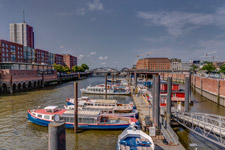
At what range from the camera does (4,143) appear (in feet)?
59.3

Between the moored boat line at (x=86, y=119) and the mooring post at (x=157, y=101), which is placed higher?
the mooring post at (x=157, y=101)

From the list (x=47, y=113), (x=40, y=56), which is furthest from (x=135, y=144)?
(x=40, y=56)

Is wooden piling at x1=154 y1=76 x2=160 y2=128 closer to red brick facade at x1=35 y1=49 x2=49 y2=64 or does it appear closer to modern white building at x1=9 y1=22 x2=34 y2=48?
red brick facade at x1=35 y1=49 x2=49 y2=64

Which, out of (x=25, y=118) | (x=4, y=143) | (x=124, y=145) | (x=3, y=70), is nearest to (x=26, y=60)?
(x=3, y=70)

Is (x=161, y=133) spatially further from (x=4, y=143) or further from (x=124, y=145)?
(x=4, y=143)

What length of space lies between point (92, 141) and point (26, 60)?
104m

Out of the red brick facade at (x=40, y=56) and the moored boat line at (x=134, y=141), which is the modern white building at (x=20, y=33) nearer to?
the red brick facade at (x=40, y=56)

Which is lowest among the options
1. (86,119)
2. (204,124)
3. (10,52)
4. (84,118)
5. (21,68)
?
(86,119)

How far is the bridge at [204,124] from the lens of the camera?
14.7m

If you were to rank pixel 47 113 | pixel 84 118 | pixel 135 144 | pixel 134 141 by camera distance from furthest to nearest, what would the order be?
pixel 47 113 < pixel 84 118 < pixel 134 141 < pixel 135 144

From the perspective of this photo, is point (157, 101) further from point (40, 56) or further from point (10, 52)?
point (40, 56)

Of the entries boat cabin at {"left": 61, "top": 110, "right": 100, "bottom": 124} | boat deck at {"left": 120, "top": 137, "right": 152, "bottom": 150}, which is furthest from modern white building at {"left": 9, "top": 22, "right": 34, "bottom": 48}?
boat deck at {"left": 120, "top": 137, "right": 152, "bottom": 150}

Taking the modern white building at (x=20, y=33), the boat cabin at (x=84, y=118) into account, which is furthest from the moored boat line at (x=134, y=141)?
the modern white building at (x=20, y=33)

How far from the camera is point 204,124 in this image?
51.9 feet
